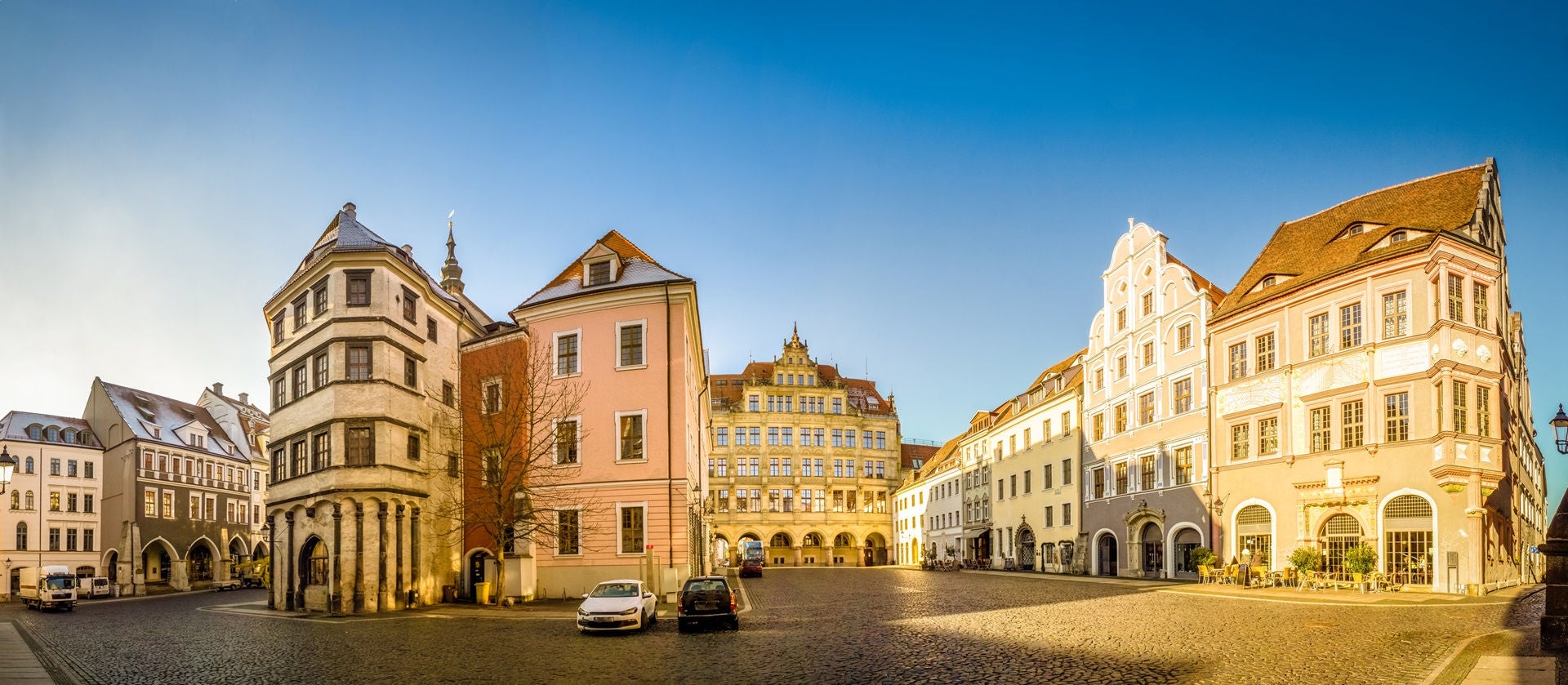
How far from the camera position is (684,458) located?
41.5 metres

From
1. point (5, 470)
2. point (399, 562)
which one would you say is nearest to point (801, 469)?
point (399, 562)

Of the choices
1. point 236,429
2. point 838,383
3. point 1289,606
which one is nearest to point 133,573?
point 236,429

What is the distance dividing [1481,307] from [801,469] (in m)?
71.9

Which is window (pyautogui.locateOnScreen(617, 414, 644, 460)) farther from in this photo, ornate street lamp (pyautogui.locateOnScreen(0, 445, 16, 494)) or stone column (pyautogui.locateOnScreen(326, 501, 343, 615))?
ornate street lamp (pyautogui.locateOnScreen(0, 445, 16, 494))

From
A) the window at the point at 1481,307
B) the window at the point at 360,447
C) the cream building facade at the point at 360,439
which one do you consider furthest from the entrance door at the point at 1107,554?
the window at the point at 360,447

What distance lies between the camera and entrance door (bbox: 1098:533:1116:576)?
57.7m

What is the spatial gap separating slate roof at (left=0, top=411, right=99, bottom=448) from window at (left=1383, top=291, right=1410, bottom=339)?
8389cm

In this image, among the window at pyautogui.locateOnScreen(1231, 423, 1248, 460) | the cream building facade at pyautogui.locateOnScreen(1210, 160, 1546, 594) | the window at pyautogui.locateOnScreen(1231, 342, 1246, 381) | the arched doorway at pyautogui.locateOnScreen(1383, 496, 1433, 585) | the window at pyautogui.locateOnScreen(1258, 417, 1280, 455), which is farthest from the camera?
the window at pyautogui.locateOnScreen(1231, 342, 1246, 381)

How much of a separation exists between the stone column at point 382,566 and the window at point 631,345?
33.9 feet

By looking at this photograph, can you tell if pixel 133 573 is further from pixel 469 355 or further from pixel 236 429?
pixel 469 355

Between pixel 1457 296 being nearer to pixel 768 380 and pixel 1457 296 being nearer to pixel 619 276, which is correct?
pixel 619 276

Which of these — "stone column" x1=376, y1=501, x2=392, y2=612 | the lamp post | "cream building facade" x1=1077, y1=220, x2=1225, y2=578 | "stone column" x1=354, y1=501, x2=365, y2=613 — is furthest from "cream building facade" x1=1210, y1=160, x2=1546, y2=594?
"stone column" x1=354, y1=501, x2=365, y2=613

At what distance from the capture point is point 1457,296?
36781 mm

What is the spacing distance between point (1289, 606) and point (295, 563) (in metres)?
33.8
